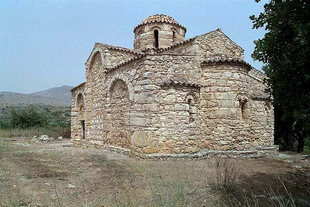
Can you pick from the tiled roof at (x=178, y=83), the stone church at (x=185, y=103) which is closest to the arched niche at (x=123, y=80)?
the stone church at (x=185, y=103)

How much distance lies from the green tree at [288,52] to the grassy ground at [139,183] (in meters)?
1.34

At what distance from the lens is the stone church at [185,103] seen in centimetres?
818

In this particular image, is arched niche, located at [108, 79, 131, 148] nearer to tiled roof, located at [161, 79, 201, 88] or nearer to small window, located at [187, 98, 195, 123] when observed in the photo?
tiled roof, located at [161, 79, 201, 88]

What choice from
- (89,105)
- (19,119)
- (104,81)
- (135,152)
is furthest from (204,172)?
(19,119)

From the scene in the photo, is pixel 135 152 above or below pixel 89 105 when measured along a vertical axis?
below

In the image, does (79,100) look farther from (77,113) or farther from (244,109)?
(244,109)

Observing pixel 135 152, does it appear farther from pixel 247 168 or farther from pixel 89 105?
pixel 89 105

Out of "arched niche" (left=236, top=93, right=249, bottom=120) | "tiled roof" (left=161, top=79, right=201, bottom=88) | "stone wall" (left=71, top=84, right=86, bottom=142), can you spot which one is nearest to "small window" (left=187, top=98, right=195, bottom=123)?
"tiled roof" (left=161, top=79, right=201, bottom=88)

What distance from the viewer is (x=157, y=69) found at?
27.3 feet

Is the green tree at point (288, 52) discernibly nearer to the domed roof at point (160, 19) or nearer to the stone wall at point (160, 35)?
the stone wall at point (160, 35)

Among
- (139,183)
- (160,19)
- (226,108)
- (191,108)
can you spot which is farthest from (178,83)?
(160,19)

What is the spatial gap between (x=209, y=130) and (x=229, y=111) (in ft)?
3.18

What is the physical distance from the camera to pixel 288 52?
13.4ft

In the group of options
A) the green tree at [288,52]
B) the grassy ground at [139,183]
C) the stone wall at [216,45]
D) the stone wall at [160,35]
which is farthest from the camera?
the stone wall at [160,35]
